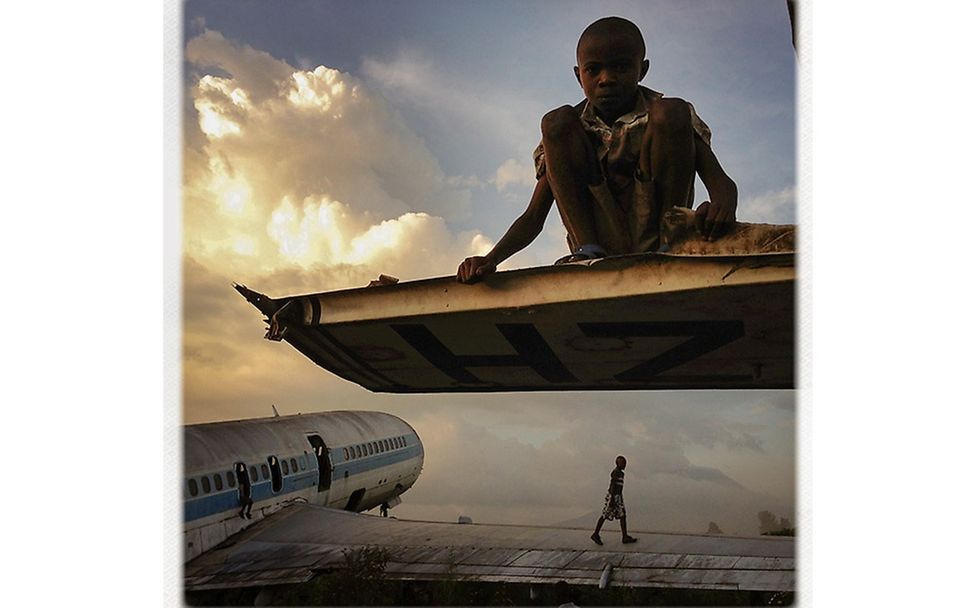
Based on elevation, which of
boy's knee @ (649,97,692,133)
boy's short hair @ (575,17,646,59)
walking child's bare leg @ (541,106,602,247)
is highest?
boy's short hair @ (575,17,646,59)

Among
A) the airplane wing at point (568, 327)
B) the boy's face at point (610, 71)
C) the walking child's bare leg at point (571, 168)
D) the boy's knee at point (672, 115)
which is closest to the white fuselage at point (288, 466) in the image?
the airplane wing at point (568, 327)

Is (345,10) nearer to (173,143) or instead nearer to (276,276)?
(173,143)

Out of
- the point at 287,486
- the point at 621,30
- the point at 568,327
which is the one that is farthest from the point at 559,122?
the point at 287,486

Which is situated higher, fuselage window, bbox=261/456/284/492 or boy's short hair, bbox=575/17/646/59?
boy's short hair, bbox=575/17/646/59

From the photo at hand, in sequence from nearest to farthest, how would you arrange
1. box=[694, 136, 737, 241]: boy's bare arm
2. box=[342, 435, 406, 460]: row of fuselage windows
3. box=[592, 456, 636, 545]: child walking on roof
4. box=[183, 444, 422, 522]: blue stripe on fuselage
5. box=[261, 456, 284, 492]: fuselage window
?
box=[694, 136, 737, 241]: boy's bare arm → box=[592, 456, 636, 545]: child walking on roof → box=[183, 444, 422, 522]: blue stripe on fuselage → box=[261, 456, 284, 492]: fuselage window → box=[342, 435, 406, 460]: row of fuselage windows

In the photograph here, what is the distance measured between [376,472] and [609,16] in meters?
6.66

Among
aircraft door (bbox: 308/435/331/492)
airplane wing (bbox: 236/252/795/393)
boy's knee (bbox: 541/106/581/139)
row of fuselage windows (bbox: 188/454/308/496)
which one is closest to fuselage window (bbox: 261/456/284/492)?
row of fuselage windows (bbox: 188/454/308/496)

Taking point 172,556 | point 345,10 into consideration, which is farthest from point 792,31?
point 172,556

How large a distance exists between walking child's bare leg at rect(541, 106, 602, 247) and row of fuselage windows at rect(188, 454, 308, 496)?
4.21m

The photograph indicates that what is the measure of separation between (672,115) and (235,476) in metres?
5.61

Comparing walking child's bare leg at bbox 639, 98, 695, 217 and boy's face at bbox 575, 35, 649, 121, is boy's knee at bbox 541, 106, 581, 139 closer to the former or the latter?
boy's face at bbox 575, 35, 649, 121

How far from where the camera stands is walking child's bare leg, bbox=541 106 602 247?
7.43 m

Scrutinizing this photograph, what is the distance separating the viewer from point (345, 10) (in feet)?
25.1

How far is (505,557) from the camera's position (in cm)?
695
